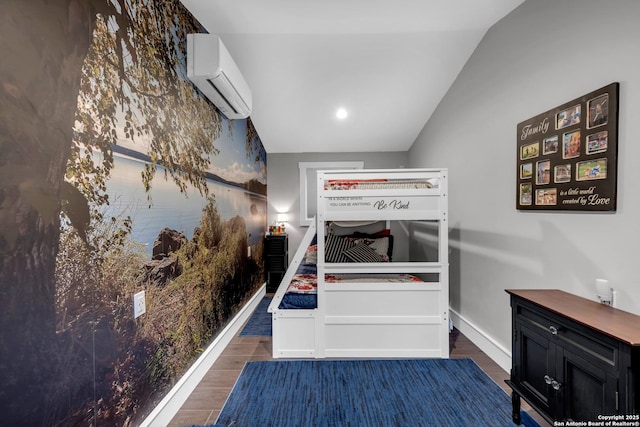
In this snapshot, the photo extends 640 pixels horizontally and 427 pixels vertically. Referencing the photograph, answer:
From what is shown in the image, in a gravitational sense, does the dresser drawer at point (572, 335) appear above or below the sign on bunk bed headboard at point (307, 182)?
below

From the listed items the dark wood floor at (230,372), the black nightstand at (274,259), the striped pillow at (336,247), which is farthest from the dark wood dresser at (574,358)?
the black nightstand at (274,259)

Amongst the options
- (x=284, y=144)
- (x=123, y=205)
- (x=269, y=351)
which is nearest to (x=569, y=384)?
(x=269, y=351)

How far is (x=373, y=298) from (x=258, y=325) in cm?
143

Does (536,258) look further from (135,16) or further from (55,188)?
(135,16)

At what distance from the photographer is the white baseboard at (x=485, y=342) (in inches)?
87.9

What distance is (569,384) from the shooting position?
1.32 meters

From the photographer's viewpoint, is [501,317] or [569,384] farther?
[501,317]

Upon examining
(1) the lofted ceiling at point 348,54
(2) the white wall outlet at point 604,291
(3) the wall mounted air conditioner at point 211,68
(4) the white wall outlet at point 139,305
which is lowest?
(4) the white wall outlet at point 139,305

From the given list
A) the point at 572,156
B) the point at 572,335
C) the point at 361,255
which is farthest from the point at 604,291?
the point at 361,255

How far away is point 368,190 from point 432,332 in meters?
1.29

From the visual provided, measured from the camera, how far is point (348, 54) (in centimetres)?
265

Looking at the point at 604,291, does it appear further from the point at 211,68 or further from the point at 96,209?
the point at 211,68

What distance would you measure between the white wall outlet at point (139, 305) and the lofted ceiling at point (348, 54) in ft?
6.29

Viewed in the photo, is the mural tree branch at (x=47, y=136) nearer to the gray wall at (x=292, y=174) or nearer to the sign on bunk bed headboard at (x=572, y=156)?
the sign on bunk bed headboard at (x=572, y=156)
